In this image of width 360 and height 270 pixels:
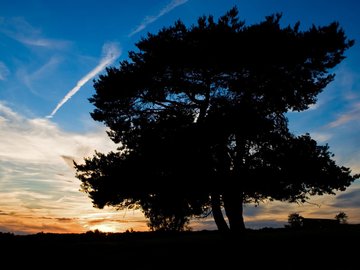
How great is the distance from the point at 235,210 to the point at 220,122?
17.0 feet

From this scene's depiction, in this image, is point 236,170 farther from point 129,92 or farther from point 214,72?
point 129,92

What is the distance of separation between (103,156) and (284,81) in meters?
11.3

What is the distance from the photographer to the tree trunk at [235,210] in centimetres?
2002

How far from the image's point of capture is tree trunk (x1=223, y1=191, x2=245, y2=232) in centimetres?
2002

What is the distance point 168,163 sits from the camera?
19.3 metres

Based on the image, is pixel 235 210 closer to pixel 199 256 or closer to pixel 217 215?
pixel 217 215

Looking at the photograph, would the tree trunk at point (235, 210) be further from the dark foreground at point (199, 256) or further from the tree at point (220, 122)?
the dark foreground at point (199, 256)

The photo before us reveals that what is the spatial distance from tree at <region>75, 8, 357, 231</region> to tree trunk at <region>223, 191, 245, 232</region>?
6 cm

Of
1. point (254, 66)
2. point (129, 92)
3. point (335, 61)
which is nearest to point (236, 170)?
point (254, 66)

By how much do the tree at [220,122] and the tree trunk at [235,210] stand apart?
2.2 inches

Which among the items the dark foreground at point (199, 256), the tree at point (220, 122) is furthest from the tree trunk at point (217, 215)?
the dark foreground at point (199, 256)

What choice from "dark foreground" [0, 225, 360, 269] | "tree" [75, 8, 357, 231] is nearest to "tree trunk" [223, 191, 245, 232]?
"tree" [75, 8, 357, 231]

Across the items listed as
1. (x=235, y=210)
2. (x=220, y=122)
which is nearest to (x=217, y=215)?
(x=235, y=210)

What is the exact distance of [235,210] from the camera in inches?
795
